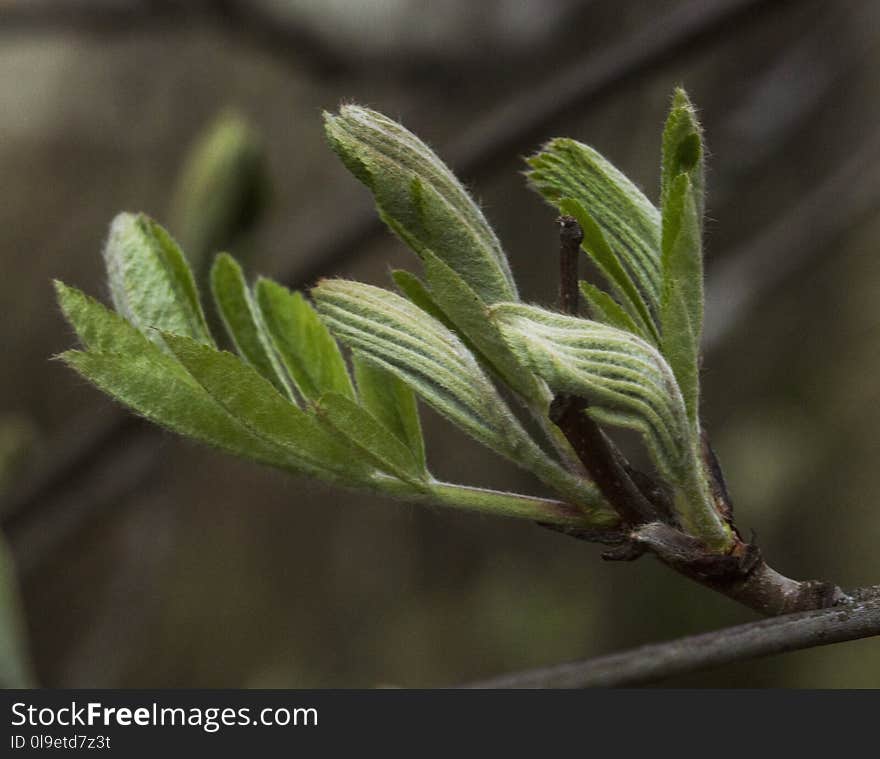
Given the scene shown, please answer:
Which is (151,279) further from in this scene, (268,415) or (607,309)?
(607,309)

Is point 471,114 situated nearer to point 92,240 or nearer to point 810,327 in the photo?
point 810,327

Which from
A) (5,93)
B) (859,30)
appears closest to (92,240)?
(5,93)

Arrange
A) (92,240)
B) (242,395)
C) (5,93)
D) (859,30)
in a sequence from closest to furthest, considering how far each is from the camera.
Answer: (242,395), (859,30), (92,240), (5,93)

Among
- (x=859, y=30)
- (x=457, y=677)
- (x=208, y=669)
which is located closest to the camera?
(x=859, y=30)

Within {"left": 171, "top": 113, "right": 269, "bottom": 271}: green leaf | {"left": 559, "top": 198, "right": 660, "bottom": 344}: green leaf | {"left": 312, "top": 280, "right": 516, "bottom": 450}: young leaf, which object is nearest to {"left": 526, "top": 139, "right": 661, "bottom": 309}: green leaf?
{"left": 559, "top": 198, "right": 660, "bottom": 344}: green leaf

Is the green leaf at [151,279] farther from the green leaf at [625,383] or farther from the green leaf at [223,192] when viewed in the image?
the green leaf at [223,192]

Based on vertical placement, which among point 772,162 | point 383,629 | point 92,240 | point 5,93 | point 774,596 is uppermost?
point 5,93

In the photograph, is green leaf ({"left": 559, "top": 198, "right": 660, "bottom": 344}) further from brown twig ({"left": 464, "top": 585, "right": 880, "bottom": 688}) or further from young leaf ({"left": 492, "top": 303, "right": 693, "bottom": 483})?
brown twig ({"left": 464, "top": 585, "right": 880, "bottom": 688})
